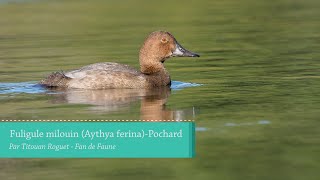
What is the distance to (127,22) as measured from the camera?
31.6m

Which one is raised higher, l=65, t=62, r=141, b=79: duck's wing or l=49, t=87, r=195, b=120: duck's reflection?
l=65, t=62, r=141, b=79: duck's wing

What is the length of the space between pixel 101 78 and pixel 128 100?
1.49 meters

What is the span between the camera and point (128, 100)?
16.8 m

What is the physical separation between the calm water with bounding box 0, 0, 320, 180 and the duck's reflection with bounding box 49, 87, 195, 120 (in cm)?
2

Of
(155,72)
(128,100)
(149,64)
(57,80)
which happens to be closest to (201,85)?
(155,72)

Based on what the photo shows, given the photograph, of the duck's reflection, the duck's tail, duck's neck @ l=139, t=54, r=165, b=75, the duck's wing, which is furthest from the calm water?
duck's neck @ l=139, t=54, r=165, b=75

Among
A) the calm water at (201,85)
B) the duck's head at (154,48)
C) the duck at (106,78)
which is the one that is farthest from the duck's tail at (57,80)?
the duck's head at (154,48)

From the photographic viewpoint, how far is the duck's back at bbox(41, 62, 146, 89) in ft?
59.5

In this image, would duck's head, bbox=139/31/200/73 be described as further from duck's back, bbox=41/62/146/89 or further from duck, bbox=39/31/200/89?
duck's back, bbox=41/62/146/89

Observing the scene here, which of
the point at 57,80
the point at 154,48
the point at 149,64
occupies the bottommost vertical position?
the point at 57,80

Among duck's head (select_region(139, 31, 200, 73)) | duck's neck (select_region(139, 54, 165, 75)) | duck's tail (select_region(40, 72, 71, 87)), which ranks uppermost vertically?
duck's head (select_region(139, 31, 200, 73))

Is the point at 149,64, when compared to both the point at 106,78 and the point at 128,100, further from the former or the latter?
the point at 128,100

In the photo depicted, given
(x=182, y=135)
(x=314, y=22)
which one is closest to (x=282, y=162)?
(x=182, y=135)

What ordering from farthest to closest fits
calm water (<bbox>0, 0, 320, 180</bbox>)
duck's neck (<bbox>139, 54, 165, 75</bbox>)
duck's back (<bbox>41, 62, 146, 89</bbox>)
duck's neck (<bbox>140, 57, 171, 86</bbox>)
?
duck's neck (<bbox>139, 54, 165, 75</bbox>) → duck's neck (<bbox>140, 57, 171, 86</bbox>) → duck's back (<bbox>41, 62, 146, 89</bbox>) → calm water (<bbox>0, 0, 320, 180</bbox>)
